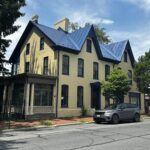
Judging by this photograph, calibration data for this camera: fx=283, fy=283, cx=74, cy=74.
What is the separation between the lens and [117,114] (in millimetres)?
23391

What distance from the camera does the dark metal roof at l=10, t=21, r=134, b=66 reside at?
94.9 ft

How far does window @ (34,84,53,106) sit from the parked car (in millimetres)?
5617

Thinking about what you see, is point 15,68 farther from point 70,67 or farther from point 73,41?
point 70,67

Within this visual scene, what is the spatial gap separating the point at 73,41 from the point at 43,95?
7528 millimetres

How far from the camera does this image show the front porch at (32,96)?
24844 millimetres

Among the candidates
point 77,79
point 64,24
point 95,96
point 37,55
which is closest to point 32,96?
point 77,79

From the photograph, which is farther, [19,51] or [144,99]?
[144,99]

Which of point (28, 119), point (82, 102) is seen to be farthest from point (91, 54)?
point (28, 119)

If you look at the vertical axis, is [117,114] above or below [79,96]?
below

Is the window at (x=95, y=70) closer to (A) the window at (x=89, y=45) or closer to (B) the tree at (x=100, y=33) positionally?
(A) the window at (x=89, y=45)

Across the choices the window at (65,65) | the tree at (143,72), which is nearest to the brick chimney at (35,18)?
the window at (65,65)

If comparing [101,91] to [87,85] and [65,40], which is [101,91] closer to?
[87,85]

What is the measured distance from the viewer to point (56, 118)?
26.6 meters

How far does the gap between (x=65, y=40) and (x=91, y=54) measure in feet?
11.4
